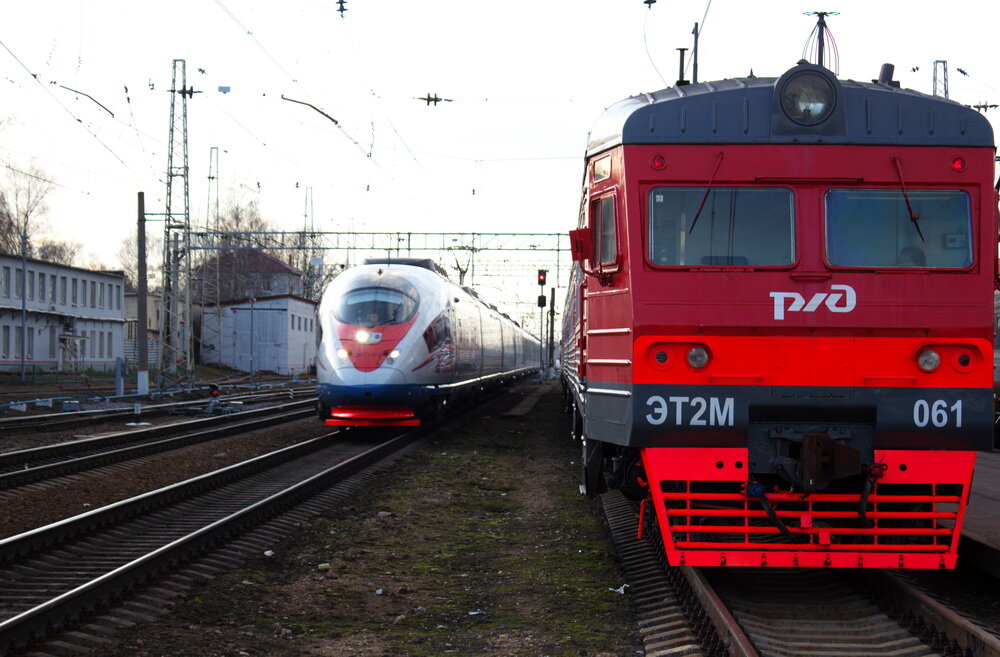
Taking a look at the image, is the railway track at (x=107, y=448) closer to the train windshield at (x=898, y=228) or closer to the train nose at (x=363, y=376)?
the train nose at (x=363, y=376)

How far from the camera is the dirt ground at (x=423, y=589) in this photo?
6.04 meters

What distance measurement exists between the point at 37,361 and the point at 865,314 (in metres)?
46.2

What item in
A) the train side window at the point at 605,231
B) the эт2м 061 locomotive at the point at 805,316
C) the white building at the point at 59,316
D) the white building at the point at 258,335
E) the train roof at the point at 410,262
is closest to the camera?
the эт2м 061 locomotive at the point at 805,316

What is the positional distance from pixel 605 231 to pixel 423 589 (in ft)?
9.52

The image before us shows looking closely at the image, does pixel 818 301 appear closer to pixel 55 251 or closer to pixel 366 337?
pixel 366 337

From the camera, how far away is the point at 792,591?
7.01 metres

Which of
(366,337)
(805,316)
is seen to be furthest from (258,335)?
(805,316)

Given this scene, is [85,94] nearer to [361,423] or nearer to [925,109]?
[361,423]

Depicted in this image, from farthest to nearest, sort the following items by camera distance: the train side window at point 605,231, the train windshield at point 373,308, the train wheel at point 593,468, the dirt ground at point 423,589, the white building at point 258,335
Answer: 1. the white building at point 258,335
2. the train windshield at point 373,308
3. the train wheel at point 593,468
4. the train side window at point 605,231
5. the dirt ground at point 423,589

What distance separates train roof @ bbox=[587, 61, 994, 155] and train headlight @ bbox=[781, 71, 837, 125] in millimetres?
13

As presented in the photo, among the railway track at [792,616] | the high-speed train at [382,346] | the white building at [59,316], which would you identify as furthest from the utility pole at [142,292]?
the railway track at [792,616]

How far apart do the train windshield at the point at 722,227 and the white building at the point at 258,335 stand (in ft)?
171

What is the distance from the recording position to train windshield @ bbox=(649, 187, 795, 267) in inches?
265

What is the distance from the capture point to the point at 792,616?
250 inches
